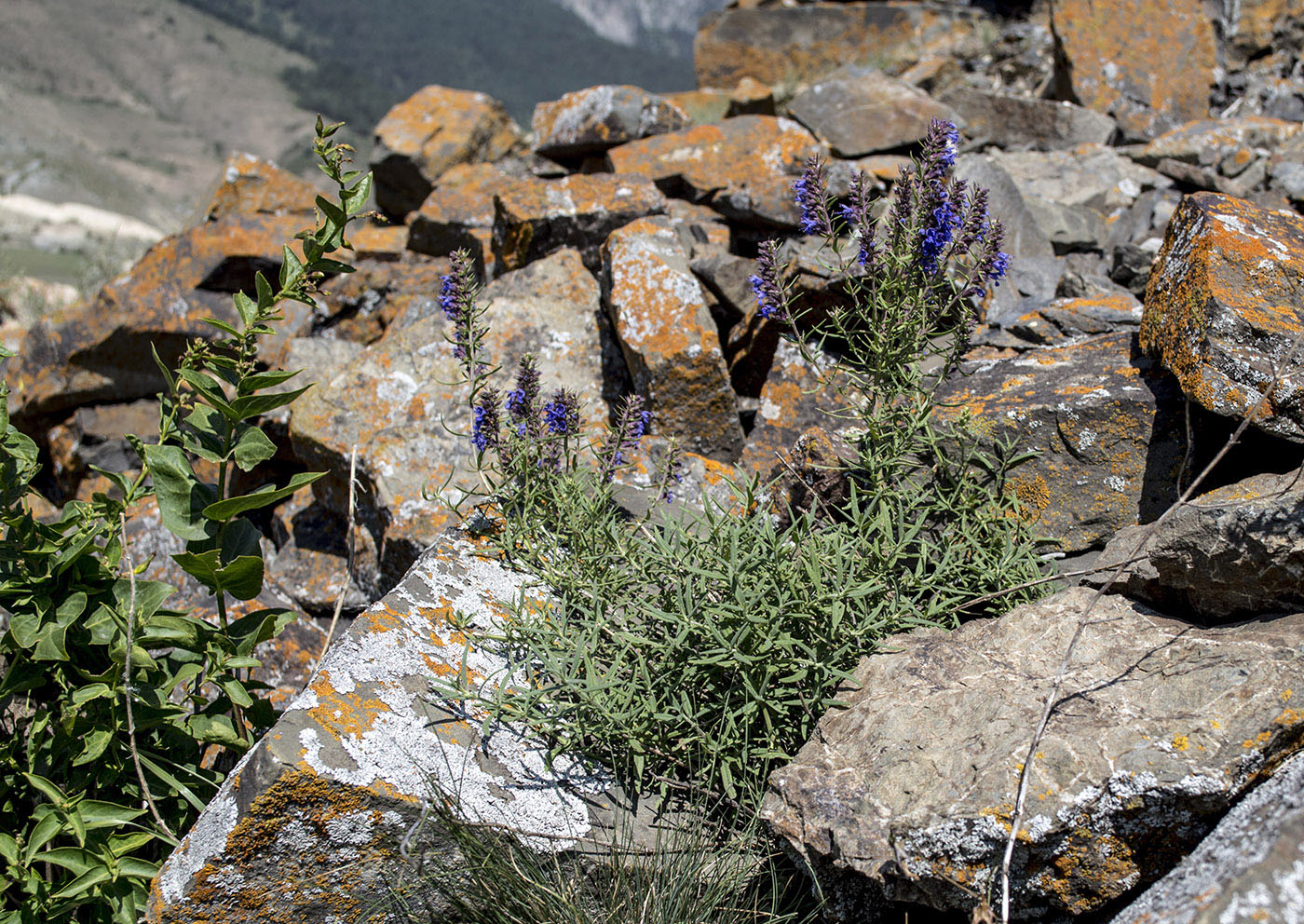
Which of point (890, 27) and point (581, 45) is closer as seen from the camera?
point (890, 27)

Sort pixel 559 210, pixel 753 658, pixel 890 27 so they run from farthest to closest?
pixel 890 27 → pixel 559 210 → pixel 753 658

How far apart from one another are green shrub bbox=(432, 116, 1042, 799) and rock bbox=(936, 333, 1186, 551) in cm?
14

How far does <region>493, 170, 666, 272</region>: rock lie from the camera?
214 inches

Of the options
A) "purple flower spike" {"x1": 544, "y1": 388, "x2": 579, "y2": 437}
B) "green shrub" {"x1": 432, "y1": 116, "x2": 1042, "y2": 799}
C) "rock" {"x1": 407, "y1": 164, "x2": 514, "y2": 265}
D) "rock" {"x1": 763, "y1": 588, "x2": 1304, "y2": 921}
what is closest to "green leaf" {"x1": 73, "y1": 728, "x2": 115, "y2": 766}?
"green shrub" {"x1": 432, "y1": 116, "x2": 1042, "y2": 799}

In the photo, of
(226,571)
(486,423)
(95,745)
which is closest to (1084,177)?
(486,423)

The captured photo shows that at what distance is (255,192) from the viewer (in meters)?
8.01

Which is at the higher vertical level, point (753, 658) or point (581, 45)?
point (753, 658)

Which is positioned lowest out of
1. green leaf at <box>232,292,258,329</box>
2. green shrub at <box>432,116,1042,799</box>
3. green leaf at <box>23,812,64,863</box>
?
green leaf at <box>23,812,64,863</box>

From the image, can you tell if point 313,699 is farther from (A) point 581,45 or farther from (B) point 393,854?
(A) point 581,45

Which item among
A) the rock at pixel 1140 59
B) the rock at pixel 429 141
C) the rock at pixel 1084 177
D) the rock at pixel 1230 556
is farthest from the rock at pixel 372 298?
the rock at pixel 1140 59

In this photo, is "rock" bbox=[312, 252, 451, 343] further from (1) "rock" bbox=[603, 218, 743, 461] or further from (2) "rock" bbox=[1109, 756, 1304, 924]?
(2) "rock" bbox=[1109, 756, 1304, 924]

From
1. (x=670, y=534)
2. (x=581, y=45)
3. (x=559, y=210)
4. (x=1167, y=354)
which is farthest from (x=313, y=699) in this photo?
(x=581, y=45)

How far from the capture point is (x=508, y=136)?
31.3 ft

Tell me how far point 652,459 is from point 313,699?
A: 199cm
